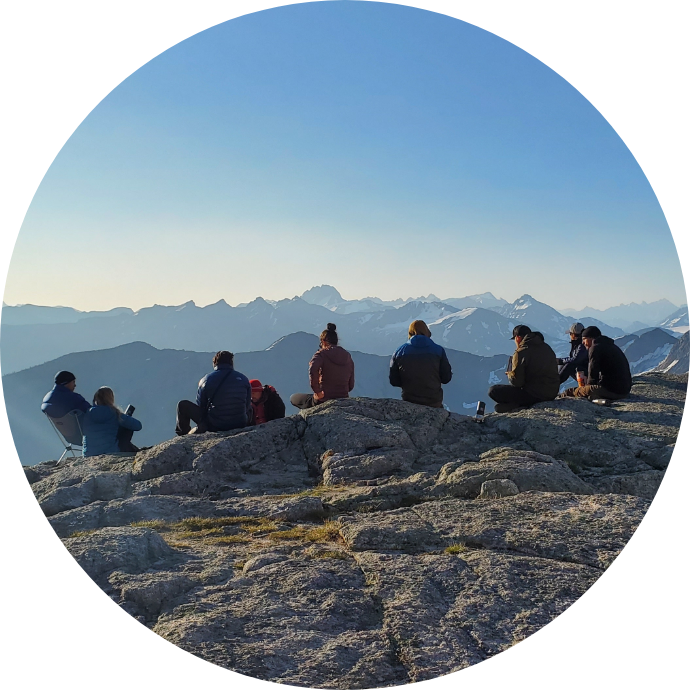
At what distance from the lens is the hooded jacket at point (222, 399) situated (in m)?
13.9

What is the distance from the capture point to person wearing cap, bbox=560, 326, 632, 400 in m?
15.4

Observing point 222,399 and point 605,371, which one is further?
point 605,371

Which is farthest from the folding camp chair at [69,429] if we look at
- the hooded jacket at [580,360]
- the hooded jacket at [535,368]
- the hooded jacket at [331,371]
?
the hooded jacket at [580,360]

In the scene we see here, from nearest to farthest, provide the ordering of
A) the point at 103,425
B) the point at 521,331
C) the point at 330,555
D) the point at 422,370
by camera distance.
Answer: the point at 330,555, the point at 103,425, the point at 422,370, the point at 521,331

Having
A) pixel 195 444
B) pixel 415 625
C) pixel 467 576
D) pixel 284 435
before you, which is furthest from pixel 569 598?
pixel 195 444

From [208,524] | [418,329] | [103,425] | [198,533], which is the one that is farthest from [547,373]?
[103,425]

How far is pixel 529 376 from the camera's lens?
48.5 ft

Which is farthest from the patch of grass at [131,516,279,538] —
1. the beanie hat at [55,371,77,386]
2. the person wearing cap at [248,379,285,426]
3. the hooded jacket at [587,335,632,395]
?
the hooded jacket at [587,335,632,395]

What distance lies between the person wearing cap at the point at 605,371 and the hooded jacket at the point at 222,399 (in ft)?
32.0

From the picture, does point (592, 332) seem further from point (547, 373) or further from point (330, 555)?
point (330, 555)

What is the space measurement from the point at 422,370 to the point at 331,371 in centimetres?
270

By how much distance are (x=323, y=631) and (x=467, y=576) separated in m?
1.95

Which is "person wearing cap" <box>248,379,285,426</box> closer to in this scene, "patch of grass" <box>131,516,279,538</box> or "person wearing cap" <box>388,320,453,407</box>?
"person wearing cap" <box>388,320,453,407</box>

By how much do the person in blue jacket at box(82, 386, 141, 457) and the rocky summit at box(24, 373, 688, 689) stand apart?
0.67 m
